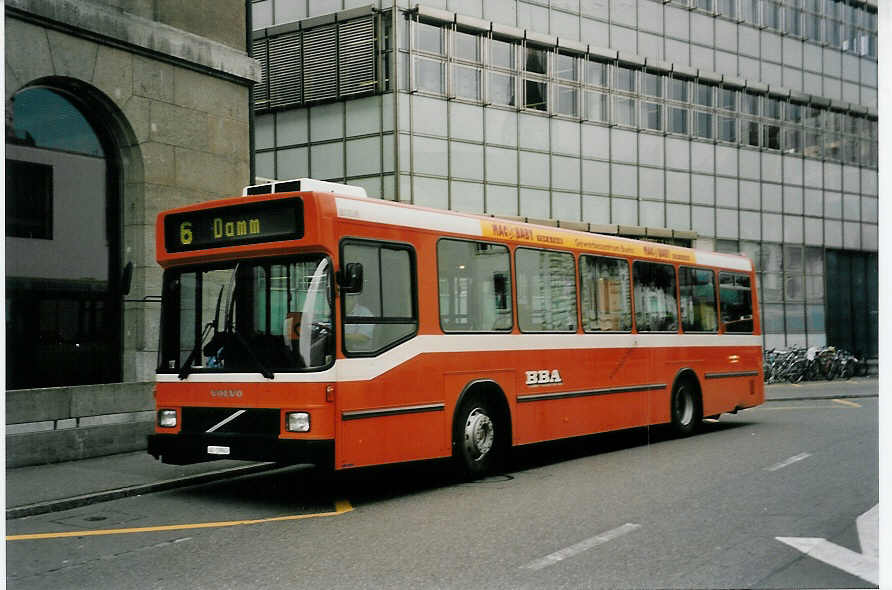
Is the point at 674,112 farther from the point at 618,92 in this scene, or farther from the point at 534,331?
the point at 534,331

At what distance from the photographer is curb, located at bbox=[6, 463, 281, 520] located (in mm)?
8717

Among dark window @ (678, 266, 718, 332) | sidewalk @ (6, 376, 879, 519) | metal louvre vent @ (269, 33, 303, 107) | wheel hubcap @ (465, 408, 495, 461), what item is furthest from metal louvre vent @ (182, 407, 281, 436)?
metal louvre vent @ (269, 33, 303, 107)

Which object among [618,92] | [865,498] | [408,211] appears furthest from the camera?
[618,92]

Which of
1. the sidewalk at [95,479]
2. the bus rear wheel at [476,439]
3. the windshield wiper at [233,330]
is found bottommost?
the sidewalk at [95,479]

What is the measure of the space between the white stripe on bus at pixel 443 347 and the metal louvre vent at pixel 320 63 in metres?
13.3

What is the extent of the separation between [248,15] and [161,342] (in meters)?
8.05

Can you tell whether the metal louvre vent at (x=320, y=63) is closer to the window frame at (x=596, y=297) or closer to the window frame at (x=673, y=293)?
the window frame at (x=673, y=293)

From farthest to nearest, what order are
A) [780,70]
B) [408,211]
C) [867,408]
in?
1. [780,70]
2. [867,408]
3. [408,211]

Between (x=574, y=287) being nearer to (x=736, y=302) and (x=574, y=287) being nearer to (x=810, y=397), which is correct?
(x=736, y=302)

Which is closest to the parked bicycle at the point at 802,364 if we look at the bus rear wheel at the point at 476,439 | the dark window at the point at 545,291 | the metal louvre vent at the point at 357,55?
the metal louvre vent at the point at 357,55

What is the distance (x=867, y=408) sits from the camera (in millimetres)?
→ 18859

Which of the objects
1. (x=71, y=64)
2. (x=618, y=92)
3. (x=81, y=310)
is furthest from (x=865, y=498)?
(x=618, y=92)

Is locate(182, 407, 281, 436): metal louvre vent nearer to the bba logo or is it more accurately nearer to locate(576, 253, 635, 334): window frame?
the bba logo

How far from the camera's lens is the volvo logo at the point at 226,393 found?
8781 mm
